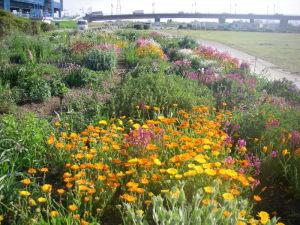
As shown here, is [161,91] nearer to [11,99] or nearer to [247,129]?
[247,129]

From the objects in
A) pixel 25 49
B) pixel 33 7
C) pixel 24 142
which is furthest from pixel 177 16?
pixel 24 142

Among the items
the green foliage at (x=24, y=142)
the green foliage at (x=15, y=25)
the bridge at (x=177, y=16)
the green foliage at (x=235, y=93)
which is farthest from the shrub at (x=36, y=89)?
the bridge at (x=177, y=16)

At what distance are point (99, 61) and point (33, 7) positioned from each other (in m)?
85.8

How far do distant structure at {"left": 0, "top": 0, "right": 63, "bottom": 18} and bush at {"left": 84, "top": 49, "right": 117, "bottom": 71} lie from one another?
60.8 meters

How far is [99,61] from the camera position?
13234 millimetres

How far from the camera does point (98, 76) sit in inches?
436

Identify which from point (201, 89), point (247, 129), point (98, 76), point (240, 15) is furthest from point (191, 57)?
point (240, 15)

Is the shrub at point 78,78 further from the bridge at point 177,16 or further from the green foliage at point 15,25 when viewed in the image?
the bridge at point 177,16

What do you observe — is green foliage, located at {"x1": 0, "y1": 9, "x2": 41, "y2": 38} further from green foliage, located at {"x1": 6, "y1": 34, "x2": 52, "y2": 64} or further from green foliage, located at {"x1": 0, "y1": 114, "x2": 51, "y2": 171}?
green foliage, located at {"x1": 0, "y1": 114, "x2": 51, "y2": 171}

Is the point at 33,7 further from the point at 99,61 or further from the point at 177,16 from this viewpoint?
the point at 99,61

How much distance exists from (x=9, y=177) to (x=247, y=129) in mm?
3399

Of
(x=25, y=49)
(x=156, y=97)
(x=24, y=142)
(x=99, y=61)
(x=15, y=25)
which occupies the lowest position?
(x=24, y=142)

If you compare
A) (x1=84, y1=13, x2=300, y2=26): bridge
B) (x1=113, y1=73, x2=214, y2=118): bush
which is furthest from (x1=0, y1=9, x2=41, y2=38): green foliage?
(x1=84, y1=13, x2=300, y2=26): bridge

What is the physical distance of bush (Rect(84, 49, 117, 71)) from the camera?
13039 millimetres
